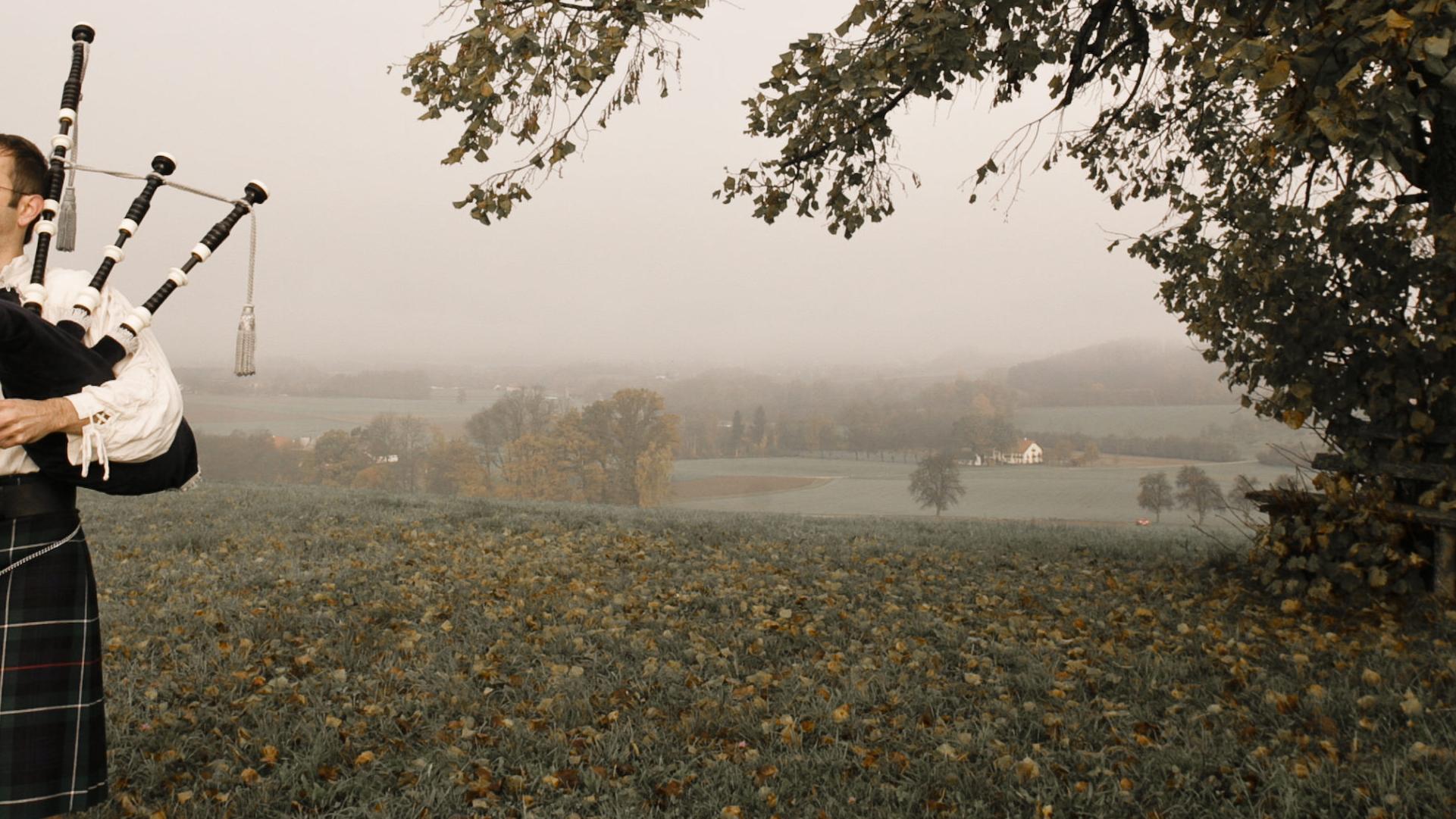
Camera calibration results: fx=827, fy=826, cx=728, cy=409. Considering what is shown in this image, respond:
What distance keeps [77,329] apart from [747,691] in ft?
13.4

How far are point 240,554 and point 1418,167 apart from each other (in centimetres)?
1271

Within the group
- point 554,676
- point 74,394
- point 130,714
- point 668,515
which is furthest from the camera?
point 668,515

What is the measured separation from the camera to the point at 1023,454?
54.5 m

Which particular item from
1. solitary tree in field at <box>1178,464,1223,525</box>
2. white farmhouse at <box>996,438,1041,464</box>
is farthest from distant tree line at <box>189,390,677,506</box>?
solitary tree in field at <box>1178,464,1223,525</box>

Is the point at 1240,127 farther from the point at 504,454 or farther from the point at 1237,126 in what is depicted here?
the point at 504,454

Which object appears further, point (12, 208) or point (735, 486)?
point (735, 486)

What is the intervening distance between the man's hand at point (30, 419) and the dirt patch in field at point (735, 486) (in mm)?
43727

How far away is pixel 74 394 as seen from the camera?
7.57 ft

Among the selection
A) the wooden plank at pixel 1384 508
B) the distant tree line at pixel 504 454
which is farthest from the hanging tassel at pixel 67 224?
the distant tree line at pixel 504 454

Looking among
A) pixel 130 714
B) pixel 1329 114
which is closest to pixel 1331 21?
pixel 1329 114

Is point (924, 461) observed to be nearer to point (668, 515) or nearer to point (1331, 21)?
point (668, 515)

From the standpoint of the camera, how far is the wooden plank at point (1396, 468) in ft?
23.5

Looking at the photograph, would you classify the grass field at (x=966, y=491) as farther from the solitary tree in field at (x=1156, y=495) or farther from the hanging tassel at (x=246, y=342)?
the hanging tassel at (x=246, y=342)

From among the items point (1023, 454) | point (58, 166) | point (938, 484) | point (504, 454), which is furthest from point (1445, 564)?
point (1023, 454)
